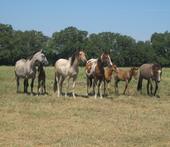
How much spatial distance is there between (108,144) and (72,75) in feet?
34.6

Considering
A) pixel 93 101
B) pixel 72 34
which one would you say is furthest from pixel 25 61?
pixel 72 34

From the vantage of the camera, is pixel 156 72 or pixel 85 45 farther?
pixel 85 45

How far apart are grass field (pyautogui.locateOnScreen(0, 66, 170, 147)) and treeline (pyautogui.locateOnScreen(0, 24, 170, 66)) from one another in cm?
6876

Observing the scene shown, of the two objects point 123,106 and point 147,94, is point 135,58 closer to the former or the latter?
point 147,94

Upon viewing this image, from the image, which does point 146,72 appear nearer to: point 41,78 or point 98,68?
point 98,68

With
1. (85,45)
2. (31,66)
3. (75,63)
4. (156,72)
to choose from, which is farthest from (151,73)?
(85,45)

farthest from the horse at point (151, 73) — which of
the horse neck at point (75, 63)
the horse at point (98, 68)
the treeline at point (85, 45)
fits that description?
the treeline at point (85, 45)

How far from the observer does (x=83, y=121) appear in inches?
605

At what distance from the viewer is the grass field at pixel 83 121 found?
Answer: 1235cm

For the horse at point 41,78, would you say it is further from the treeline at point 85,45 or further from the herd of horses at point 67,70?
the treeline at point 85,45

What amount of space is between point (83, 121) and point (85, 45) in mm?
87372

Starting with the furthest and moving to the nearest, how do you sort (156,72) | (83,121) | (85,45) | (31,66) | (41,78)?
(85,45)
(156,72)
(41,78)
(31,66)
(83,121)

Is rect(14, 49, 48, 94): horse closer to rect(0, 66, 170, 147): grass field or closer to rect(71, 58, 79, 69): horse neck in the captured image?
rect(71, 58, 79, 69): horse neck

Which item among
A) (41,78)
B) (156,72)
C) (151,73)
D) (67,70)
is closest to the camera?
(67,70)
